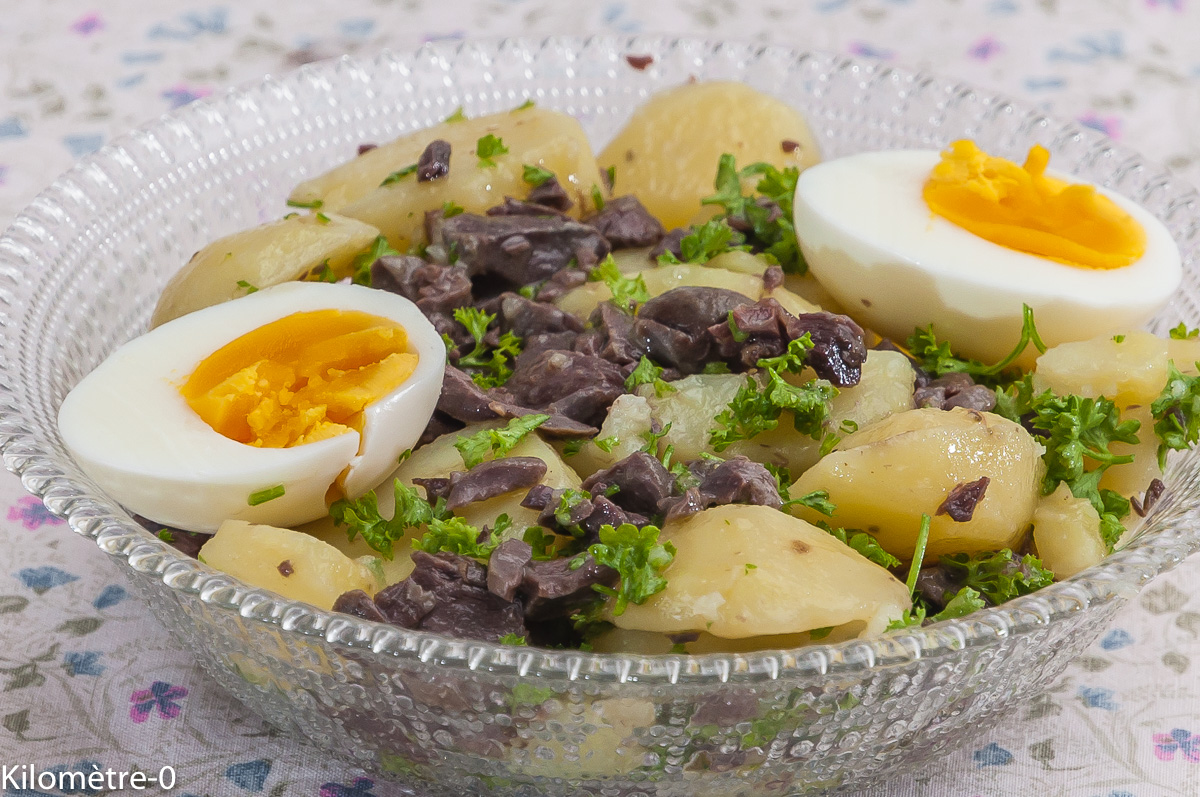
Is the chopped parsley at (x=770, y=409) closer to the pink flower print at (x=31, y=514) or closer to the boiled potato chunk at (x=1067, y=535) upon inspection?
the boiled potato chunk at (x=1067, y=535)

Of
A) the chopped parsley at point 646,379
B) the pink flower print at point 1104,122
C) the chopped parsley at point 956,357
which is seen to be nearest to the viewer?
the chopped parsley at point 646,379

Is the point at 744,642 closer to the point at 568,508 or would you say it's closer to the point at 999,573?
the point at 568,508

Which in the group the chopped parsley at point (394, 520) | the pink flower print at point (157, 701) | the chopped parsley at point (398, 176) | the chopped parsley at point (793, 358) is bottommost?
the pink flower print at point (157, 701)

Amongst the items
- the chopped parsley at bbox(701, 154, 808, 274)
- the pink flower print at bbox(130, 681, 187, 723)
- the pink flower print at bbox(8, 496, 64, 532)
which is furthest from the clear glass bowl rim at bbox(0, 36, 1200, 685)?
the chopped parsley at bbox(701, 154, 808, 274)

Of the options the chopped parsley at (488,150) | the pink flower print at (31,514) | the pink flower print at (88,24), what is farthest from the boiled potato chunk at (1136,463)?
the pink flower print at (88,24)

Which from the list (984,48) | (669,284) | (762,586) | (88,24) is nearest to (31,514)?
(669,284)

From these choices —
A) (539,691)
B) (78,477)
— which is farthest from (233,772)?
(539,691)
